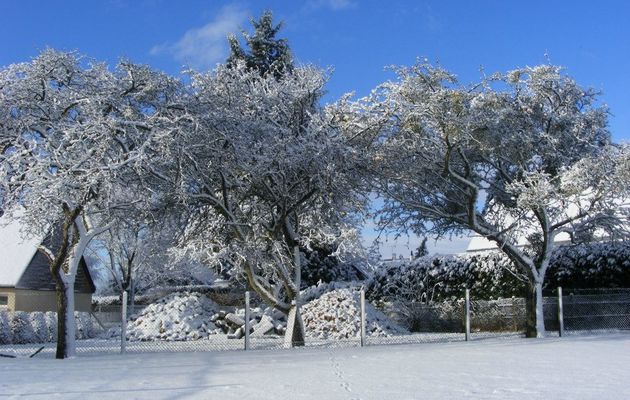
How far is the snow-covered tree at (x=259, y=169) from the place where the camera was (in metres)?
16.0

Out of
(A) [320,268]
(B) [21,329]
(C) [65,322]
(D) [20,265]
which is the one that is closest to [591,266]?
(A) [320,268]

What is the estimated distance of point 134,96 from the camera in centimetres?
1511

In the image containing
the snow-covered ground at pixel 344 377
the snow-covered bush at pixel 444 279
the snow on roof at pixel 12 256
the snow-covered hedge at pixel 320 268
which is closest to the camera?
the snow-covered ground at pixel 344 377

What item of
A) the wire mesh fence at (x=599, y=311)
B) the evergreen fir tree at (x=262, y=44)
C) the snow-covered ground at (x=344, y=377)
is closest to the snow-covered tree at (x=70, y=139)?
the snow-covered ground at (x=344, y=377)

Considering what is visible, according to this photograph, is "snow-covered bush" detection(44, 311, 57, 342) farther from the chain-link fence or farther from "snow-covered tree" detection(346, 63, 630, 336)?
"snow-covered tree" detection(346, 63, 630, 336)

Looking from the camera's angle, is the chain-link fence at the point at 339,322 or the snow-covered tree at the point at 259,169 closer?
the snow-covered tree at the point at 259,169

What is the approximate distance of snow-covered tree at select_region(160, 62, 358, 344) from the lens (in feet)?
52.6

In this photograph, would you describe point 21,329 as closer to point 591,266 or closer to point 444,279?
point 444,279

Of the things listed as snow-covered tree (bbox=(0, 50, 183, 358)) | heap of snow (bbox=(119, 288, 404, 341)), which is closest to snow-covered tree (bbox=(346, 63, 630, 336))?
heap of snow (bbox=(119, 288, 404, 341))

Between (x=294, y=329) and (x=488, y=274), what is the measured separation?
997 cm

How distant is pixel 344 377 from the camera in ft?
31.4

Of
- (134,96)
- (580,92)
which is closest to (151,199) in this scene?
(134,96)

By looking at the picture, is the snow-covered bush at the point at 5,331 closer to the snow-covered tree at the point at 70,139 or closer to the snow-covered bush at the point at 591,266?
the snow-covered tree at the point at 70,139

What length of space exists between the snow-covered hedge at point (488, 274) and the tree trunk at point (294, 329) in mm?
7375
